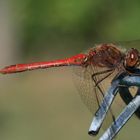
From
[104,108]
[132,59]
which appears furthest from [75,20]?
[104,108]

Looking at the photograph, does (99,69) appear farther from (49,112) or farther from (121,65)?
(49,112)

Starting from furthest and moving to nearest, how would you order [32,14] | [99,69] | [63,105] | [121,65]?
[32,14], [63,105], [99,69], [121,65]

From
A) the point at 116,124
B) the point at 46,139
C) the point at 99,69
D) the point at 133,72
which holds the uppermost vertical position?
the point at 46,139

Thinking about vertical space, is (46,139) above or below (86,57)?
above

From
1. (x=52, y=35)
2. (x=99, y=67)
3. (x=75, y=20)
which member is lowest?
(x=99, y=67)

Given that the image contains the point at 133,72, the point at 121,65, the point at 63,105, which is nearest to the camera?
the point at 133,72

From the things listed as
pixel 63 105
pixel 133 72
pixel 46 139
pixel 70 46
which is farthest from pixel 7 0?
pixel 133 72

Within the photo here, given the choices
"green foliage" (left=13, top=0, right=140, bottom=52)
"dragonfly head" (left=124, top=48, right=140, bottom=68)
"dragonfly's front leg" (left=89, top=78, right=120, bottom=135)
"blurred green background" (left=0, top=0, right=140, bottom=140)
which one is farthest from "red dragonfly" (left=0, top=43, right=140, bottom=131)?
"green foliage" (left=13, top=0, right=140, bottom=52)

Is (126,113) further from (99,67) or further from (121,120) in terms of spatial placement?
(99,67)

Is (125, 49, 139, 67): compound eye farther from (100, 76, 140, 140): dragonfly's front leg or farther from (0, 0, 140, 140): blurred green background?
Result: (0, 0, 140, 140): blurred green background
